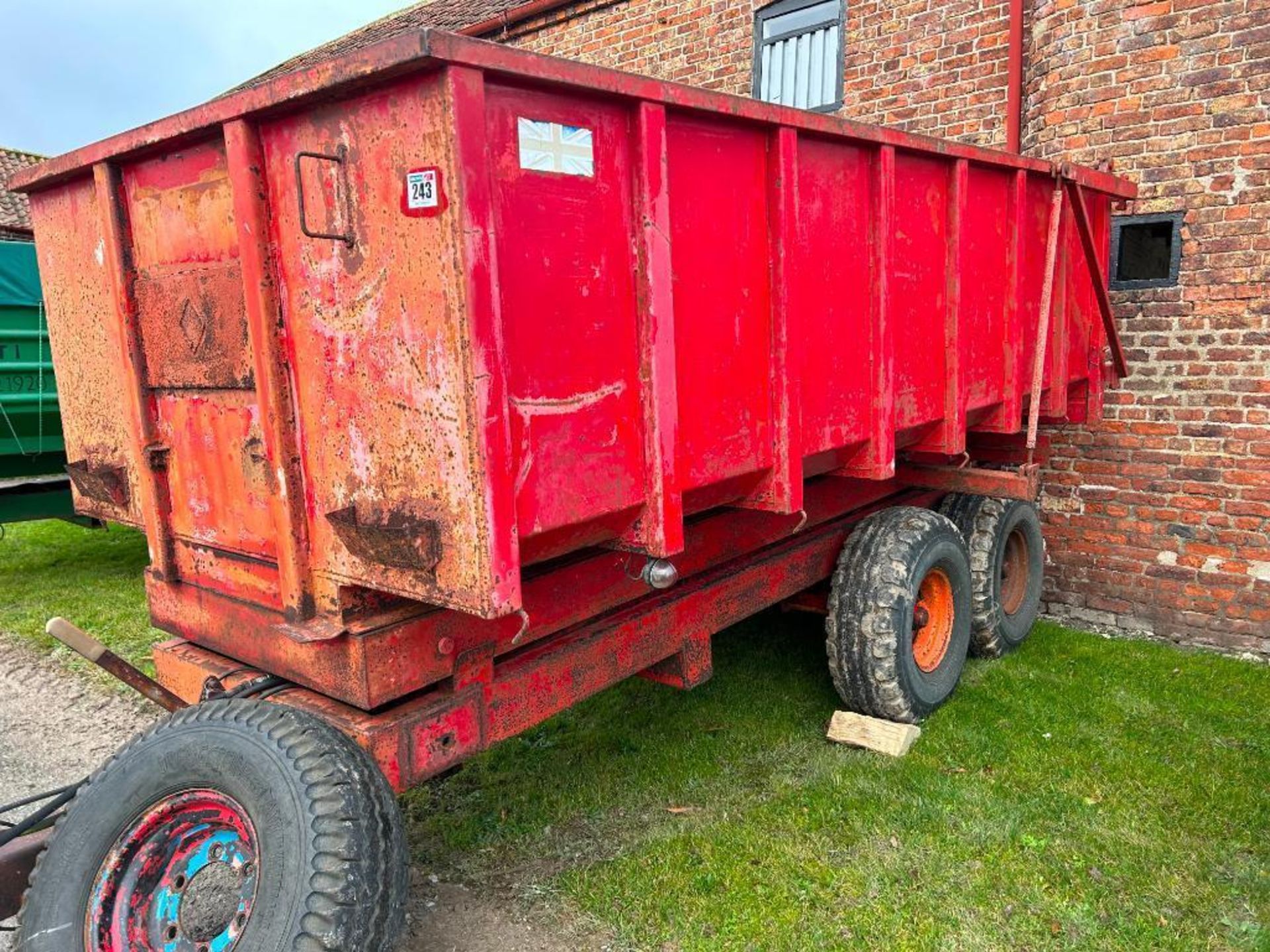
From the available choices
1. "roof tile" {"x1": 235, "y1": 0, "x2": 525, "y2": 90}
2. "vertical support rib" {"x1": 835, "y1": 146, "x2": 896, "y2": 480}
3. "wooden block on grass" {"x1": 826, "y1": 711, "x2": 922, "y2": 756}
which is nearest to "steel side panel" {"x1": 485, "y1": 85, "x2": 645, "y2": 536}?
"vertical support rib" {"x1": 835, "y1": 146, "x2": 896, "y2": 480}

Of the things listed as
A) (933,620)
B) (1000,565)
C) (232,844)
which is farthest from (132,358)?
(1000,565)

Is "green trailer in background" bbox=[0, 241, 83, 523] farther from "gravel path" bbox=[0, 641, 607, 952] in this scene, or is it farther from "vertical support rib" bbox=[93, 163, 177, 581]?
"vertical support rib" bbox=[93, 163, 177, 581]

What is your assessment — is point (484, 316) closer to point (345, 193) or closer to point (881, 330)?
point (345, 193)

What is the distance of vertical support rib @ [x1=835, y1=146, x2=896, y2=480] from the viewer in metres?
3.67

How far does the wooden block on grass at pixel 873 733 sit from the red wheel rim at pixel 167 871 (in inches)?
109

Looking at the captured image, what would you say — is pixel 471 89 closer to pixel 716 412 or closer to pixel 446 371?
pixel 446 371

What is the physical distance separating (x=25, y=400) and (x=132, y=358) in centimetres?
493

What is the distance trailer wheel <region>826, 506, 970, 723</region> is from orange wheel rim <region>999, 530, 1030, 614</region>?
1.28 metres

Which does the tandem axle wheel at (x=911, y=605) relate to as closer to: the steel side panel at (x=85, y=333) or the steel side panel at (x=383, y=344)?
the steel side panel at (x=383, y=344)

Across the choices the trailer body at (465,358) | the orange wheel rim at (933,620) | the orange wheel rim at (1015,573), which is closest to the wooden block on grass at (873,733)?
the orange wheel rim at (933,620)

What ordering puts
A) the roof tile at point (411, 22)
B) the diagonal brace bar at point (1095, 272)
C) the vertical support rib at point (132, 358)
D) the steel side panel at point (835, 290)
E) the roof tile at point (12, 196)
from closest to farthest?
the vertical support rib at point (132, 358), the steel side panel at point (835, 290), the diagonal brace bar at point (1095, 272), the roof tile at point (411, 22), the roof tile at point (12, 196)

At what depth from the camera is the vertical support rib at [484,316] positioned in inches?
83.7

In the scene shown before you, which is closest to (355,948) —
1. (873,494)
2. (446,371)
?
(446,371)

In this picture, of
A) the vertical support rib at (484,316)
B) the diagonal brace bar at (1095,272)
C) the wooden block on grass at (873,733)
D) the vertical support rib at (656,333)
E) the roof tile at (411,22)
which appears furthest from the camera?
the roof tile at (411,22)
